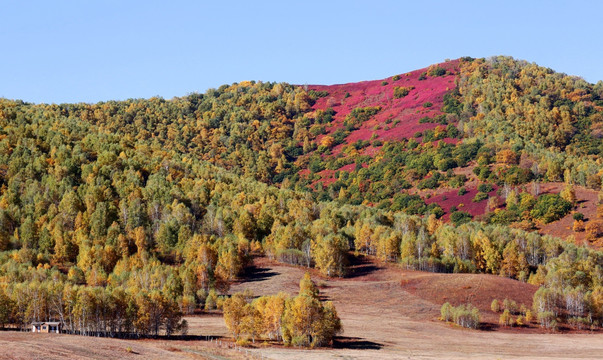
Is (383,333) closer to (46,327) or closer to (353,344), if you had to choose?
(353,344)

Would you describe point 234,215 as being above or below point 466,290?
above

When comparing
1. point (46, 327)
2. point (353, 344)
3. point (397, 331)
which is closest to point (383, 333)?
point (397, 331)

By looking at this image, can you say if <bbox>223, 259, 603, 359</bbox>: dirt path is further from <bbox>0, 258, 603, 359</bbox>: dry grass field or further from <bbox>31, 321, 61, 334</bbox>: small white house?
<bbox>31, 321, 61, 334</bbox>: small white house

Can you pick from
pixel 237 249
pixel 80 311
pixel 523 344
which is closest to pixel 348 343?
pixel 523 344

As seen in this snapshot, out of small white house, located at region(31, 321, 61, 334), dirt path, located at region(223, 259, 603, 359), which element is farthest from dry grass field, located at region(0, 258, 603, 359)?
small white house, located at region(31, 321, 61, 334)

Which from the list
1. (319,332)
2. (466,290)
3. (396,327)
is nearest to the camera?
(319,332)

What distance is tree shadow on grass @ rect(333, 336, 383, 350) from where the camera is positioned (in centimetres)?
10919

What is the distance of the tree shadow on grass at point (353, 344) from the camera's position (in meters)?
109

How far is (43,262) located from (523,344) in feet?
319

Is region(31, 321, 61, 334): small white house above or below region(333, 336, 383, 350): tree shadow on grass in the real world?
above

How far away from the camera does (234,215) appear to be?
194625 mm

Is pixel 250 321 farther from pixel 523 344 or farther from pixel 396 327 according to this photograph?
pixel 523 344

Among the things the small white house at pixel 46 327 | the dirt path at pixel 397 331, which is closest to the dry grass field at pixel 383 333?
the dirt path at pixel 397 331

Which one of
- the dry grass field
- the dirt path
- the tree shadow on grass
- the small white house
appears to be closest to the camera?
the dry grass field
